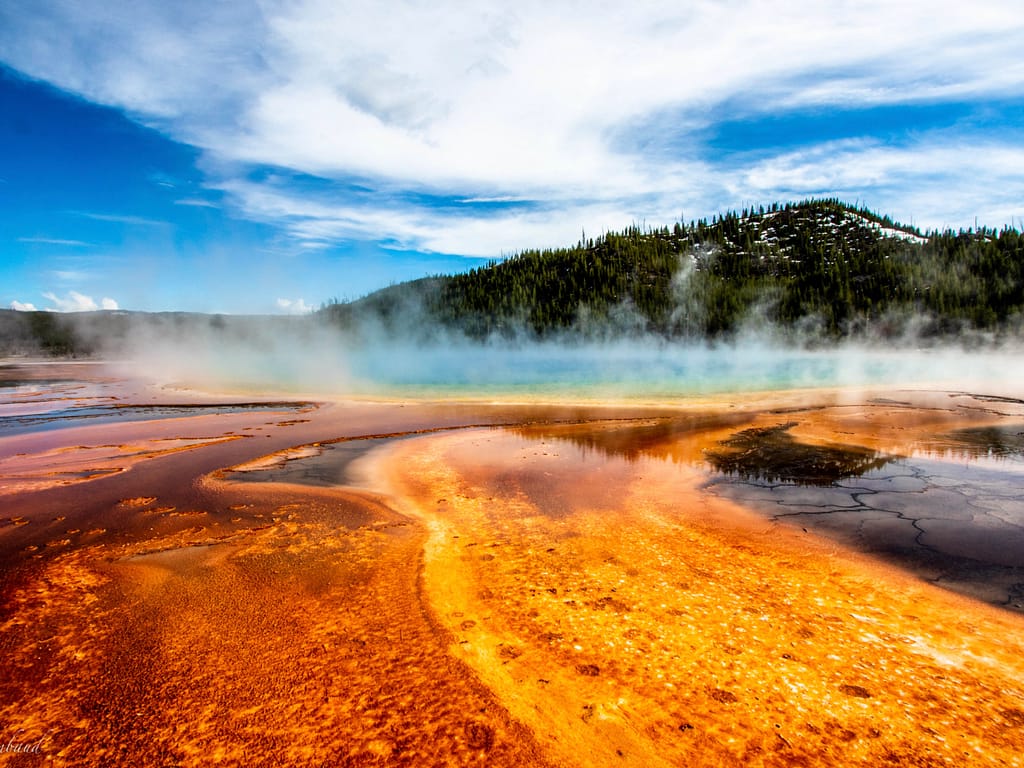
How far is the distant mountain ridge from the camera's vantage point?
85875mm

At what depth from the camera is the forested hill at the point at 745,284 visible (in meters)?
85.5

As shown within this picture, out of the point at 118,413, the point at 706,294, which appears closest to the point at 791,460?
the point at 118,413

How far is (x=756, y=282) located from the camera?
111m

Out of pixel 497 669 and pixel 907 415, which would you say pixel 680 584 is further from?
pixel 907 415

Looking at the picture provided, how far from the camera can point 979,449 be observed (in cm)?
1268

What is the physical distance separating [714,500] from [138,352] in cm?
9964

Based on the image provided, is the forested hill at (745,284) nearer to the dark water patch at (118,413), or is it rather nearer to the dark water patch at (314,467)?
the dark water patch at (118,413)

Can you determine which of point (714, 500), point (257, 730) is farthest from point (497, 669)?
point (714, 500)

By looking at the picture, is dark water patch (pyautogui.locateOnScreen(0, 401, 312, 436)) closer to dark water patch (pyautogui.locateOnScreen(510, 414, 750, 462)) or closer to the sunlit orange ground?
the sunlit orange ground

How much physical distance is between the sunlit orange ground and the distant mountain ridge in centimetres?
9347

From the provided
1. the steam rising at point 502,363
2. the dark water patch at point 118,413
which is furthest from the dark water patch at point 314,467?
the steam rising at point 502,363

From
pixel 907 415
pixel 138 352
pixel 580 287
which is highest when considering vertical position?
pixel 580 287

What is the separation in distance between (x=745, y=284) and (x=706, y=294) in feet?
36.1

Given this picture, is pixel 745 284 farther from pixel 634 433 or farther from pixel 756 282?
pixel 634 433
